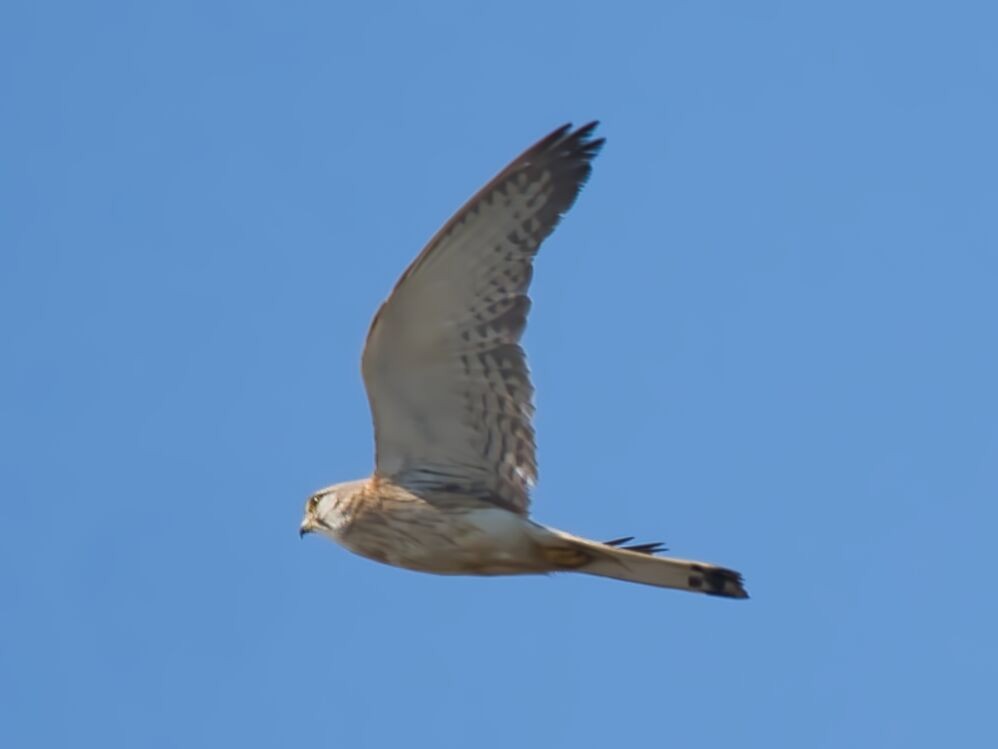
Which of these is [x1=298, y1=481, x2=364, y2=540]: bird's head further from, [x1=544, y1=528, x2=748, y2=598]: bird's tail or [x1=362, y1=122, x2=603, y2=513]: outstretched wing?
[x1=544, y1=528, x2=748, y2=598]: bird's tail

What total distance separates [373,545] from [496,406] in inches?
35.0

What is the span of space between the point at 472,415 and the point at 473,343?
0.39m

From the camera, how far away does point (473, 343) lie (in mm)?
10266

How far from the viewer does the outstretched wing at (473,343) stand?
10.0 m

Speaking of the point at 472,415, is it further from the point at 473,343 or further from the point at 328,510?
the point at 328,510

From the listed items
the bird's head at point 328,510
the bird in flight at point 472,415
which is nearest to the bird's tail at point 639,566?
the bird in flight at point 472,415

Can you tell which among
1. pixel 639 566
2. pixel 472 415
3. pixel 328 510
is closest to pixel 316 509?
pixel 328 510

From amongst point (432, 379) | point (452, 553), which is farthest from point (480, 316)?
point (452, 553)

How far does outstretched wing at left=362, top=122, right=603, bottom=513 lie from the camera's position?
10.0 meters

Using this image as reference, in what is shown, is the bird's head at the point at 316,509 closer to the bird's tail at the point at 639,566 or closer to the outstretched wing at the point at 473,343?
the outstretched wing at the point at 473,343

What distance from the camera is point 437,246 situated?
9.98 m

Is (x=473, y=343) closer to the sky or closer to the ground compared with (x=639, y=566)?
closer to the sky

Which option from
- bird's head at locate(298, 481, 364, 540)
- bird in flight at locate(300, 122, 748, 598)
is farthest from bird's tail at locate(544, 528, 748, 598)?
bird's head at locate(298, 481, 364, 540)

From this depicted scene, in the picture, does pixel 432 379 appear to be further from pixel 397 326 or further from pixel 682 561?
pixel 682 561
